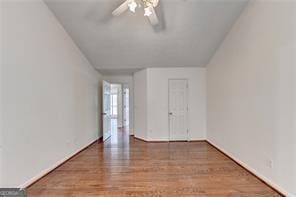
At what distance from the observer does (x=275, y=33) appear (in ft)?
10.8

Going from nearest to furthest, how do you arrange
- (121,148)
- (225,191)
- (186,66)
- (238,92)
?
1. (225,191)
2. (238,92)
3. (121,148)
4. (186,66)

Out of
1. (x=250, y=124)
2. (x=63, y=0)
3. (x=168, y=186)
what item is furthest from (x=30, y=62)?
(x=250, y=124)

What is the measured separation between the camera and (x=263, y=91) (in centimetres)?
365

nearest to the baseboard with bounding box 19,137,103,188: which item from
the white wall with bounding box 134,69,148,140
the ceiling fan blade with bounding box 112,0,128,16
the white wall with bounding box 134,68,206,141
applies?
the white wall with bounding box 134,69,148,140

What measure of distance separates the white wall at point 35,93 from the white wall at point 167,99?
2.43 m

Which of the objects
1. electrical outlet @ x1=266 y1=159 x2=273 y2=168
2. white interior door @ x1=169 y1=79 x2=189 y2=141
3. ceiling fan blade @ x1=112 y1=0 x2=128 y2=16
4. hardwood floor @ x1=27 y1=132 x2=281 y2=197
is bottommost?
hardwood floor @ x1=27 y1=132 x2=281 y2=197

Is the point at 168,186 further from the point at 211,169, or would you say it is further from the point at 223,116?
the point at 223,116

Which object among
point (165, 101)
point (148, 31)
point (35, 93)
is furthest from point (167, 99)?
point (35, 93)

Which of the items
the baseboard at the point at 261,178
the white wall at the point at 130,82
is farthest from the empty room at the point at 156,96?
the white wall at the point at 130,82

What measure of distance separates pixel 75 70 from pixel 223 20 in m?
3.50

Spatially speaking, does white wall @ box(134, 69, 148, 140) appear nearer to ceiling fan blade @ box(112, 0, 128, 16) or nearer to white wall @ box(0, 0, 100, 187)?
white wall @ box(0, 0, 100, 187)

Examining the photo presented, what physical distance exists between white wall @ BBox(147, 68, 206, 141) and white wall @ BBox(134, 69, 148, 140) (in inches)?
8.3

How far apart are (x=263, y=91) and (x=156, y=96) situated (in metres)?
3.96

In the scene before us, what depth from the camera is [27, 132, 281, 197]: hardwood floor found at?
129 inches
